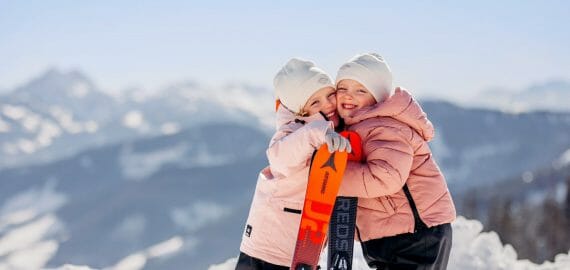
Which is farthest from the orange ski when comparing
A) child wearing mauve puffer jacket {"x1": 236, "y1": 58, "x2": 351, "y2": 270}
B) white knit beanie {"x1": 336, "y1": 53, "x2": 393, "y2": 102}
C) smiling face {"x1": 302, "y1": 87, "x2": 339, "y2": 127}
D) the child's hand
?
white knit beanie {"x1": 336, "y1": 53, "x2": 393, "y2": 102}

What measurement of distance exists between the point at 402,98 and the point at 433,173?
1.85ft

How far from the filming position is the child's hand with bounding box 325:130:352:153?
4.58m

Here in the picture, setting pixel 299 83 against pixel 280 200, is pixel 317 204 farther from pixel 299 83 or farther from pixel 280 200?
pixel 299 83

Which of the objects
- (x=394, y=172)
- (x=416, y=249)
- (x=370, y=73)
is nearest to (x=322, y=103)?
(x=370, y=73)

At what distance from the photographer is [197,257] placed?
19550 centimetres

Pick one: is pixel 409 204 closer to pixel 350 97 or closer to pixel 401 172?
pixel 401 172

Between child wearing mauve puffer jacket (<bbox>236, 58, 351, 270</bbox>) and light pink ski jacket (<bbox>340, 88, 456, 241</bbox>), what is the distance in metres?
0.27

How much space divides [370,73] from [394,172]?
715mm

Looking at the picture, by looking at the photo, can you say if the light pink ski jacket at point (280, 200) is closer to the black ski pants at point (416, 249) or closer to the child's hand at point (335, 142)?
the child's hand at point (335, 142)

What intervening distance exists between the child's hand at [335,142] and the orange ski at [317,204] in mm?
65

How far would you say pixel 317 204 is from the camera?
4746mm

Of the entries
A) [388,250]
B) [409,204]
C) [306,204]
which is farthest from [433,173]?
[306,204]

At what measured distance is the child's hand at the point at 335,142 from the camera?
4.58 meters

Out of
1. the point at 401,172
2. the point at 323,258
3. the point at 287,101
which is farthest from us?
the point at 323,258
